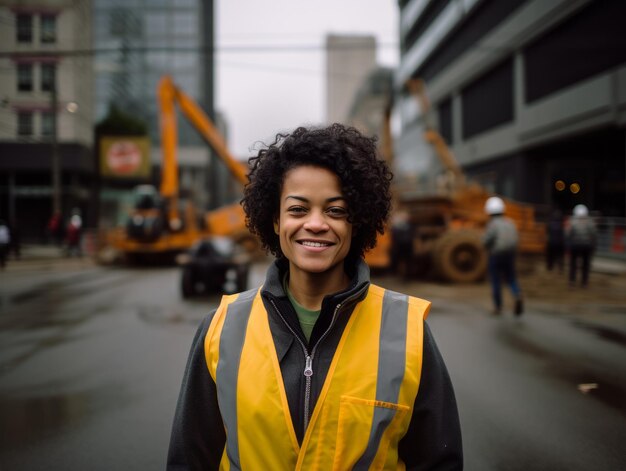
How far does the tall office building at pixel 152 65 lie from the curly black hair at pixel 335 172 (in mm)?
29644

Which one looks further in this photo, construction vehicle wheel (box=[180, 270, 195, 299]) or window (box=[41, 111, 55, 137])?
window (box=[41, 111, 55, 137])

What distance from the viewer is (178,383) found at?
17.0 ft

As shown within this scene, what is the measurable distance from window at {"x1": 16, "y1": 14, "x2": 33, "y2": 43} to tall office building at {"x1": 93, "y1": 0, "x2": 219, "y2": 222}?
660 inches

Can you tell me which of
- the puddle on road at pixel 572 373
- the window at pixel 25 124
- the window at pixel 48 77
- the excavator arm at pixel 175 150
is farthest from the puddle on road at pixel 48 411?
the window at pixel 25 124

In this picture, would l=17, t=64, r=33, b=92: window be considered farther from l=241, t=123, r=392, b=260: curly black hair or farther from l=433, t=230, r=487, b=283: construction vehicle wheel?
l=241, t=123, r=392, b=260: curly black hair

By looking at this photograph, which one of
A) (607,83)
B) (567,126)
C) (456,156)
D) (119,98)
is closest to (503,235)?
(607,83)

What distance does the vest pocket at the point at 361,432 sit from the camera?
1625 millimetres

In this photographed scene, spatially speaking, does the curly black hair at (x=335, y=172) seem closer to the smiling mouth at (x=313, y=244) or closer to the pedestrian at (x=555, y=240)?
the smiling mouth at (x=313, y=244)

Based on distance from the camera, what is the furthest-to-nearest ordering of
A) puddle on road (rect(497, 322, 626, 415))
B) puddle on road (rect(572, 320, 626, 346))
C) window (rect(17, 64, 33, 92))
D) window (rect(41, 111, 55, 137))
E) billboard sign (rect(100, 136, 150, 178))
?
billboard sign (rect(100, 136, 150, 178)) < window (rect(41, 111, 55, 137)) < window (rect(17, 64, 33, 92)) < puddle on road (rect(572, 320, 626, 346)) < puddle on road (rect(497, 322, 626, 415))

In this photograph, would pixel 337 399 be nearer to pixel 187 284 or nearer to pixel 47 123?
pixel 187 284

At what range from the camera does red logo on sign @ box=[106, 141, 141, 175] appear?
36281mm

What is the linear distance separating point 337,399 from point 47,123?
25771 millimetres

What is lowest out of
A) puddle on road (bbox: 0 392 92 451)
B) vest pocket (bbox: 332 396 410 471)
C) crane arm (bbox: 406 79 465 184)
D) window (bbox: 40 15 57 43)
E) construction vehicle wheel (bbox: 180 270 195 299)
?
puddle on road (bbox: 0 392 92 451)

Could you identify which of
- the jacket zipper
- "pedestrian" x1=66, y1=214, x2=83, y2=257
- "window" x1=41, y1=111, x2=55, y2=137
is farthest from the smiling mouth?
"pedestrian" x1=66, y1=214, x2=83, y2=257
